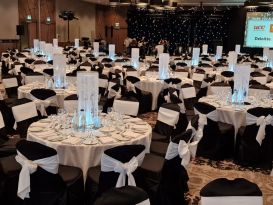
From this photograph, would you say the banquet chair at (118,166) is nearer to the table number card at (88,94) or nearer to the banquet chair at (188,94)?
the table number card at (88,94)

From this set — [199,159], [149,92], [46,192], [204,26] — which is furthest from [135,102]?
[204,26]

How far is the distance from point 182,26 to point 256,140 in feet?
60.7

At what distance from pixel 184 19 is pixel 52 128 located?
19.7 m

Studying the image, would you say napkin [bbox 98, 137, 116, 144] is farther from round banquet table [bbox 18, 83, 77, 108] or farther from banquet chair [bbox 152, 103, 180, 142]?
round banquet table [bbox 18, 83, 77, 108]

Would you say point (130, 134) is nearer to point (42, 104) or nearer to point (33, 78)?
point (42, 104)

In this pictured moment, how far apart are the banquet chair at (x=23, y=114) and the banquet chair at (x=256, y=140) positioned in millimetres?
3006

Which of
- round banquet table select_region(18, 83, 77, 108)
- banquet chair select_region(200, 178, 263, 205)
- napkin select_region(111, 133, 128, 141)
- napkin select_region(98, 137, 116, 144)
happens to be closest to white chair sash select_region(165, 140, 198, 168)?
napkin select_region(111, 133, 128, 141)

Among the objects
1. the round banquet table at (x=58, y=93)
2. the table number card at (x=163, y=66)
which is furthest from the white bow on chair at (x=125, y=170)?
the table number card at (x=163, y=66)

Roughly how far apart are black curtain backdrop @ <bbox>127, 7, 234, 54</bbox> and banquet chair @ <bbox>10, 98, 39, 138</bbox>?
55.3ft

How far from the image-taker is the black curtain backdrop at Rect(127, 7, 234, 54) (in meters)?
21.8

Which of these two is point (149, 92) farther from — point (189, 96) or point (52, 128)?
point (52, 128)

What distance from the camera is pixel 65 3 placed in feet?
75.9

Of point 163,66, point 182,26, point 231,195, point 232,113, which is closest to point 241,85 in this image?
point 232,113

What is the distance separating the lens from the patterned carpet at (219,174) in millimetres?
4770
